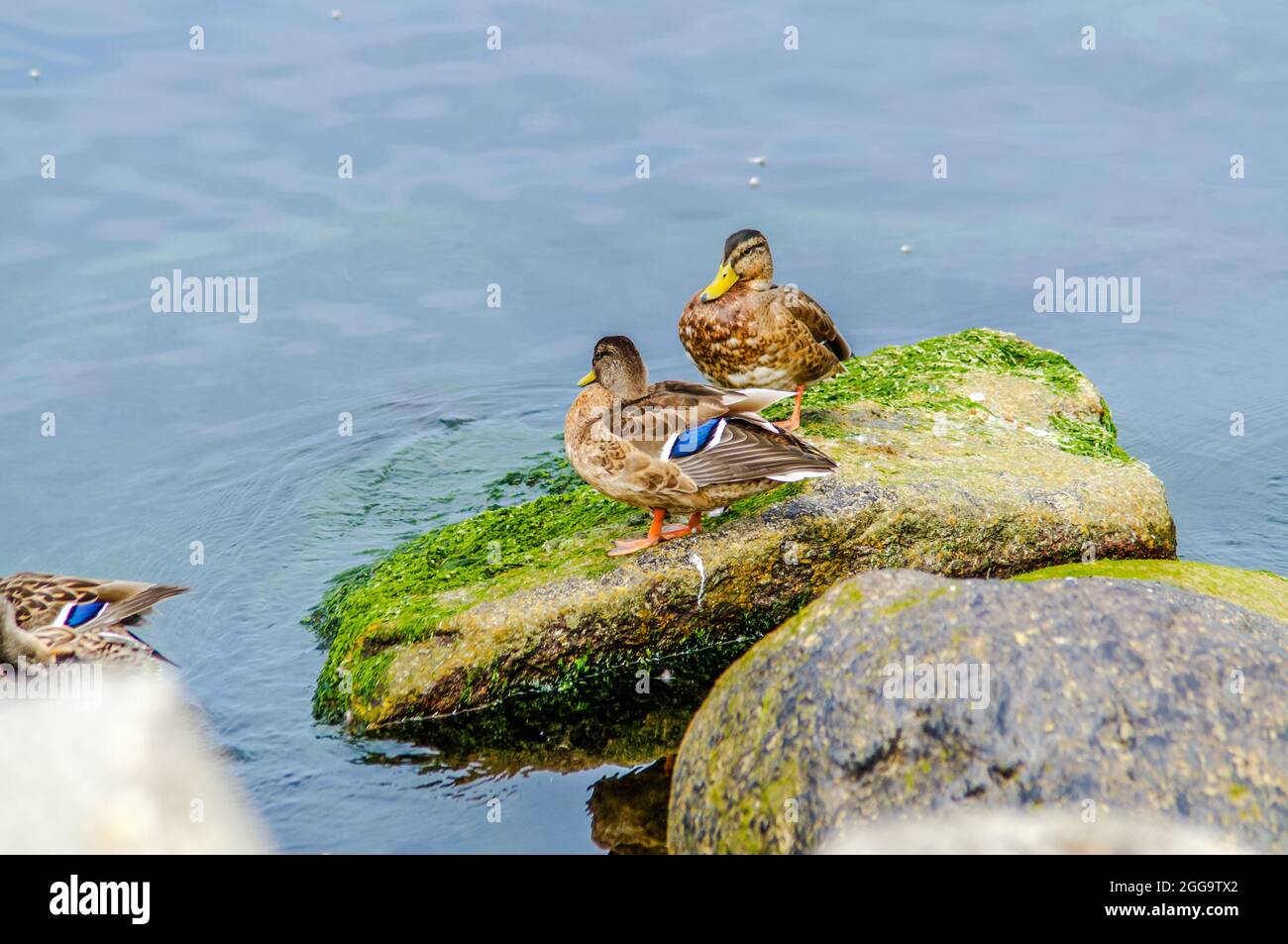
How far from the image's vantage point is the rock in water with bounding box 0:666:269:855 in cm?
552

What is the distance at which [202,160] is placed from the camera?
12086mm

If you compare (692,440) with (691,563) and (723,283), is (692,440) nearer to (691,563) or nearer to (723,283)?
(691,563)

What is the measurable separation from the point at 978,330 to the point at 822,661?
5.03 metres

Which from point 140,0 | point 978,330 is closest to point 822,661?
point 978,330

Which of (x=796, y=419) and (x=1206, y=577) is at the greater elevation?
(x=796, y=419)

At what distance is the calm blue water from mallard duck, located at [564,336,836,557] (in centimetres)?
193

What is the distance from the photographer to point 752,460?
657 centimetres

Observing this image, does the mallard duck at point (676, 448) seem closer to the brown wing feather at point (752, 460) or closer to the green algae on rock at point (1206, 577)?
the brown wing feather at point (752, 460)

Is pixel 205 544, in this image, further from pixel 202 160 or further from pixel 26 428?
pixel 202 160

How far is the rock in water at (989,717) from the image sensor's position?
4.45 metres

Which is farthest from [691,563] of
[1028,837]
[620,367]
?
[1028,837]

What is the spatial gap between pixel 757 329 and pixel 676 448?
1.56 m

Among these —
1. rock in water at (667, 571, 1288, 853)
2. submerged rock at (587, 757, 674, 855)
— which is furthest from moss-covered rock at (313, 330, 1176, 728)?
rock in water at (667, 571, 1288, 853)
